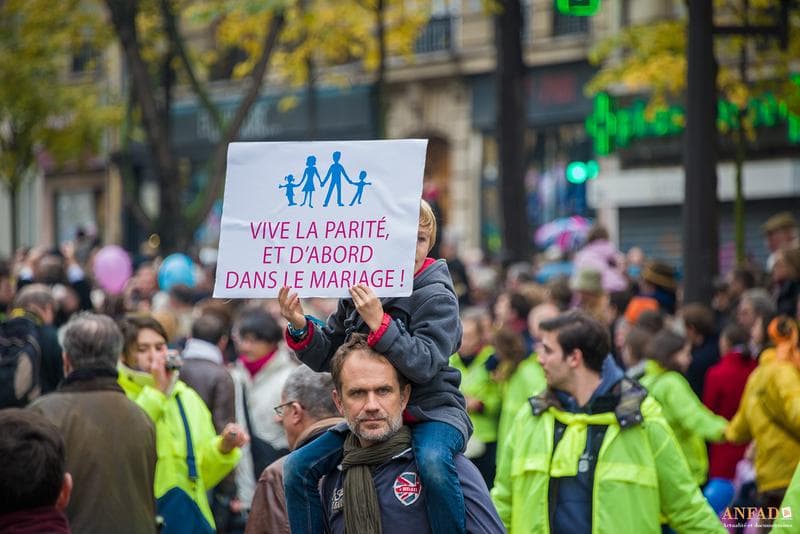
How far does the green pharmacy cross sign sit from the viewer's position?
993 inches

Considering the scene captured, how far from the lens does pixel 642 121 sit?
28.5 metres

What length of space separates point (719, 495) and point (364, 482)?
5104 mm

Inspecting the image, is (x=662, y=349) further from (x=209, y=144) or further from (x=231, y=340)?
(x=209, y=144)

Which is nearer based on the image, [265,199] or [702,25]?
[265,199]

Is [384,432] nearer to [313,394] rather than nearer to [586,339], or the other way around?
[313,394]

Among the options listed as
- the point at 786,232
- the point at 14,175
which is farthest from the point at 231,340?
the point at 14,175

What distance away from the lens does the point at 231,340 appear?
41.0ft

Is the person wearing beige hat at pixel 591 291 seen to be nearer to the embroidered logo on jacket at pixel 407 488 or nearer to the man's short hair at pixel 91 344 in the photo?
the man's short hair at pixel 91 344

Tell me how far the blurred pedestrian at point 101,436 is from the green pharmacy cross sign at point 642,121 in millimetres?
16545

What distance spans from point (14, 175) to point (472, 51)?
944 centimetres

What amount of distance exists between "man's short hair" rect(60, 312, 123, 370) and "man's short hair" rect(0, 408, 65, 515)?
2.22m

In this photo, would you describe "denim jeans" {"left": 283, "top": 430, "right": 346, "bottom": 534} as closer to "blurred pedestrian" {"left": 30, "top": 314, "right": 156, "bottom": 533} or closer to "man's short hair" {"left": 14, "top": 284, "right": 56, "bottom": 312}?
"blurred pedestrian" {"left": 30, "top": 314, "right": 156, "bottom": 533}

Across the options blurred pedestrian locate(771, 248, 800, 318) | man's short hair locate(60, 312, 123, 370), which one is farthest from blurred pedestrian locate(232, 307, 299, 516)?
blurred pedestrian locate(771, 248, 800, 318)

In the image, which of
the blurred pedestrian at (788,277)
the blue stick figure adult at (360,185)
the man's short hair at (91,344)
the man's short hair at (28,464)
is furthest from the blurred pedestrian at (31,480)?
the blurred pedestrian at (788,277)
